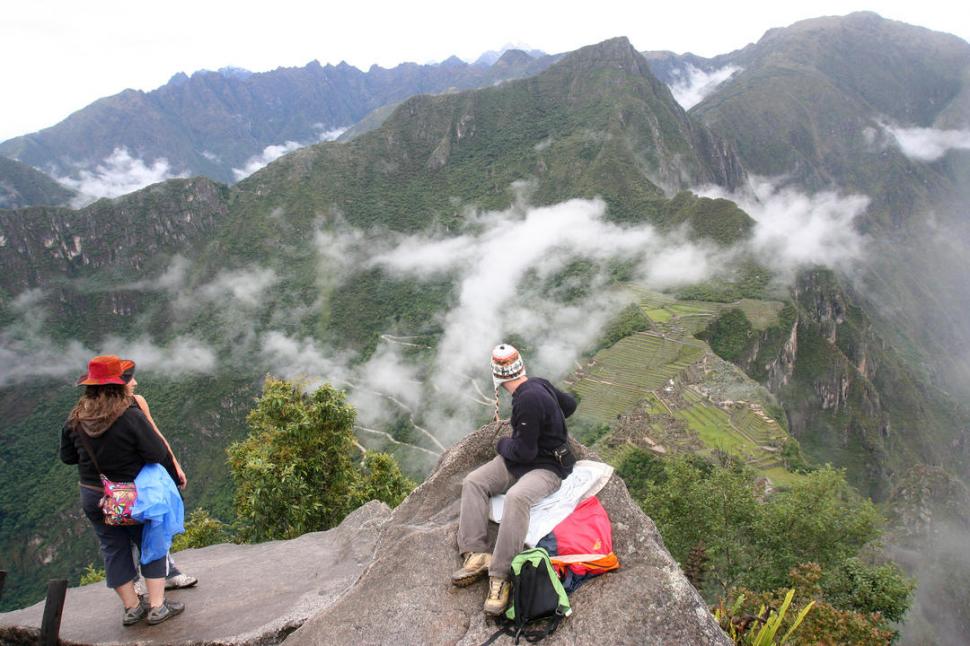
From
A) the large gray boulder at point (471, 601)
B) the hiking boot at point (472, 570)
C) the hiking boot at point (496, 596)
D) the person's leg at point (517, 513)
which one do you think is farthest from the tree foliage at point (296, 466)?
the hiking boot at point (496, 596)

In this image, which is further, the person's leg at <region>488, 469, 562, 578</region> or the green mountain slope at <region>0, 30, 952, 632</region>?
the green mountain slope at <region>0, 30, 952, 632</region>

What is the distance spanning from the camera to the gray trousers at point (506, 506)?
5.09 meters

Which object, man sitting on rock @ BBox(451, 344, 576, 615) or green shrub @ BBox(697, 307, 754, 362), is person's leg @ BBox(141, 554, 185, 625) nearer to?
man sitting on rock @ BBox(451, 344, 576, 615)

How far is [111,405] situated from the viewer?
17.7ft

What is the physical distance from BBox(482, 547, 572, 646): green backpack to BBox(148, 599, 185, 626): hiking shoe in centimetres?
396

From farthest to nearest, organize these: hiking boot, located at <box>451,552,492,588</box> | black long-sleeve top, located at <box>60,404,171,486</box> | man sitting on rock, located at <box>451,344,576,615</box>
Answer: black long-sleeve top, located at <box>60,404,171,486</box> < hiking boot, located at <box>451,552,492,588</box> < man sitting on rock, located at <box>451,344,576,615</box>

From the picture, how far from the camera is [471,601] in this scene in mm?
5238

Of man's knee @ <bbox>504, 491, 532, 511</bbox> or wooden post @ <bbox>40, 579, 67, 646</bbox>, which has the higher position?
man's knee @ <bbox>504, 491, 532, 511</bbox>

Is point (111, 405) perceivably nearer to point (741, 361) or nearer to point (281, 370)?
point (741, 361)

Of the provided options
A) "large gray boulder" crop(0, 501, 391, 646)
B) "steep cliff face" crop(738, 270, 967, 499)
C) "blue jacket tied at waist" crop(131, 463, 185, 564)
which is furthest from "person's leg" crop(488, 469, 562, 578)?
"steep cliff face" crop(738, 270, 967, 499)

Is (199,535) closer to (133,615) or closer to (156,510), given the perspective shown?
(133,615)

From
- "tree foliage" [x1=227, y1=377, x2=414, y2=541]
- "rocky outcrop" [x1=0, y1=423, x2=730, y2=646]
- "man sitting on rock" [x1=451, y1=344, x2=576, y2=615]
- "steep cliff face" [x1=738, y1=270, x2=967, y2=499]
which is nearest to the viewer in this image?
"rocky outcrop" [x1=0, y1=423, x2=730, y2=646]

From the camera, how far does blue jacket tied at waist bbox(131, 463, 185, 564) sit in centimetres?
552

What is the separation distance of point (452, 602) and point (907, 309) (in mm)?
247969
